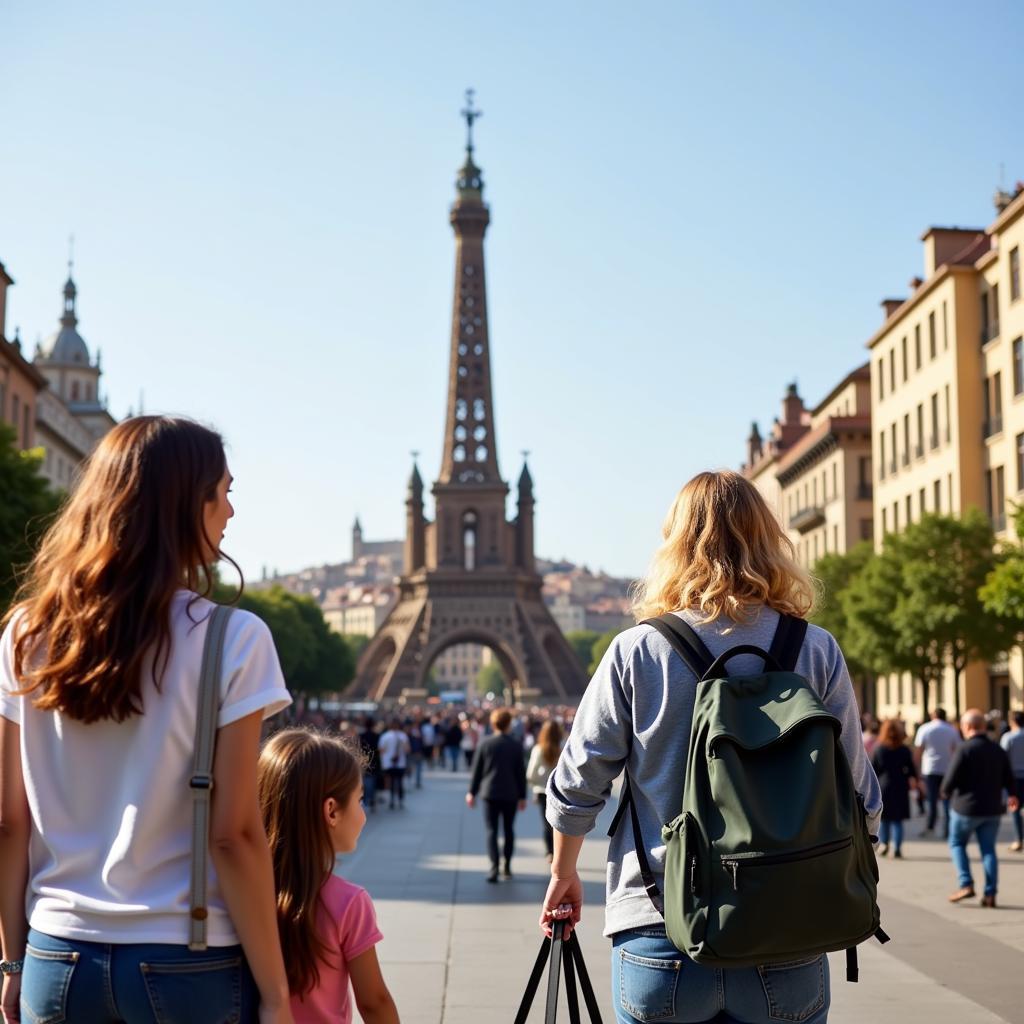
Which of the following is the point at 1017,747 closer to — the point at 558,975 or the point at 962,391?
the point at 558,975

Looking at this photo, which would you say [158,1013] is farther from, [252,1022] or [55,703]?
[55,703]

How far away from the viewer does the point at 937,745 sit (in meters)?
20.8

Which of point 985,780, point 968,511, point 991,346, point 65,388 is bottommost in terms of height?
point 985,780

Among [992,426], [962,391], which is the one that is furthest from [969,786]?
[962,391]

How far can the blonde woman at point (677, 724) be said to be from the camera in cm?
399

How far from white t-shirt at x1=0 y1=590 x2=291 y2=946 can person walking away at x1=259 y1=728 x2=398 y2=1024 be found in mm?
1007

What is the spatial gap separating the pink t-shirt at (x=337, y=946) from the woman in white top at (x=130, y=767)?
3.36ft

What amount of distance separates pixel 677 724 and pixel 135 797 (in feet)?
4.84

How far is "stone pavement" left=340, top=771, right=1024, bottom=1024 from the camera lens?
9484 mm

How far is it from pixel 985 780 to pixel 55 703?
1278 cm

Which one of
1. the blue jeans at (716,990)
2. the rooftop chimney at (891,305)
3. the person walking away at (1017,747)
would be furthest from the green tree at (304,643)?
the blue jeans at (716,990)

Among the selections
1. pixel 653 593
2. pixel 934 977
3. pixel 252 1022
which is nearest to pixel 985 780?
pixel 934 977

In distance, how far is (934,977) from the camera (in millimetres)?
10523

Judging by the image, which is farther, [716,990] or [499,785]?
[499,785]
